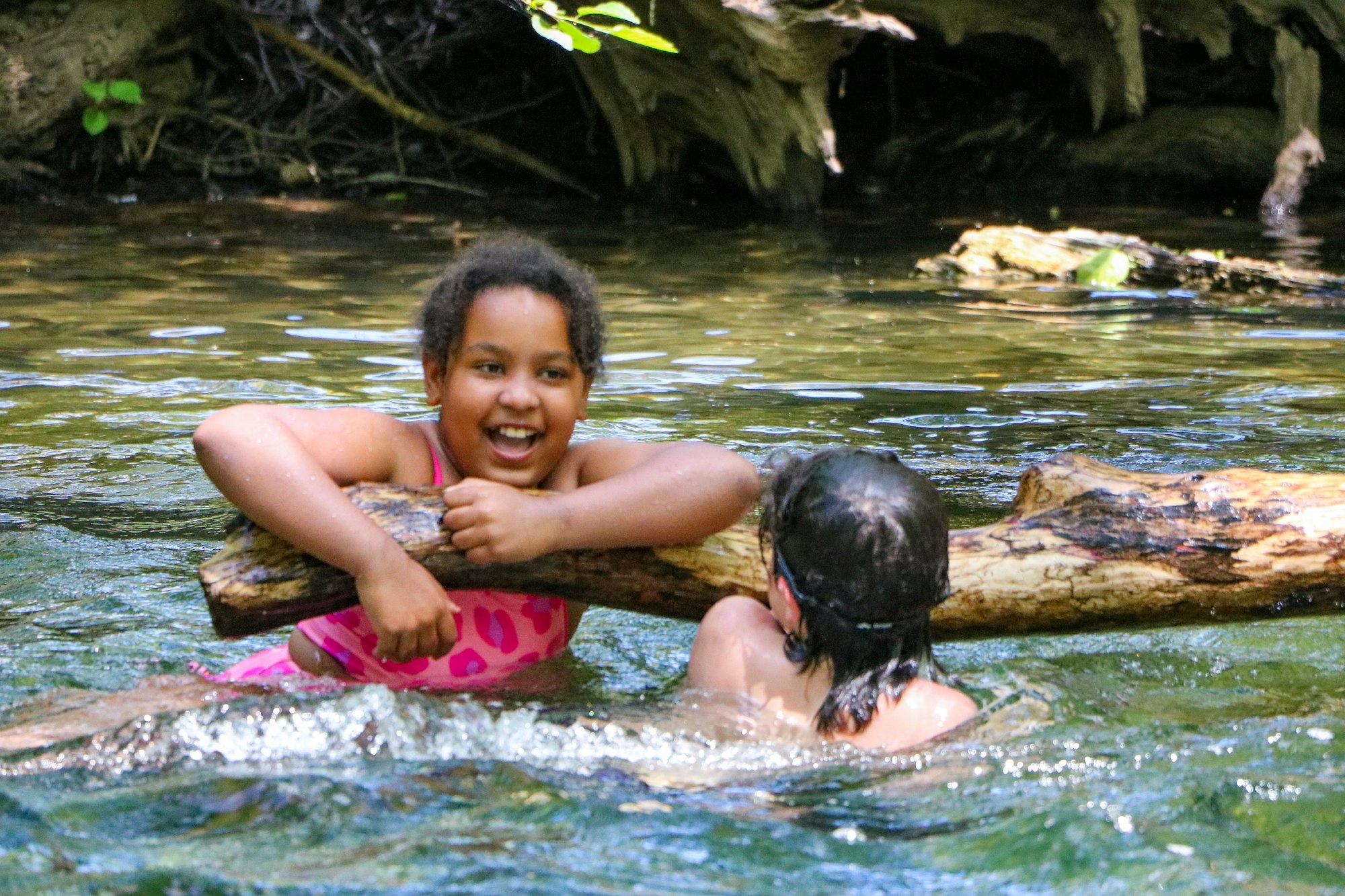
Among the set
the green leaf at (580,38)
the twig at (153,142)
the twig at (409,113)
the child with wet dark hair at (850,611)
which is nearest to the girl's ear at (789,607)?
the child with wet dark hair at (850,611)

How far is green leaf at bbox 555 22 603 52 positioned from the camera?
103 inches

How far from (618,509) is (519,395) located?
35cm

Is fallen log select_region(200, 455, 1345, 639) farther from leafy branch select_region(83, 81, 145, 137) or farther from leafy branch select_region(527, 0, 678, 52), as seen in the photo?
leafy branch select_region(83, 81, 145, 137)


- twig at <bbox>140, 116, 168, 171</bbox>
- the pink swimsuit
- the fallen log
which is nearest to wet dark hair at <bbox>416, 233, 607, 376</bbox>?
the pink swimsuit

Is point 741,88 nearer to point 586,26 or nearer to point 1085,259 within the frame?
point 1085,259

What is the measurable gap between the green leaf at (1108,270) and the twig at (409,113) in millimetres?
5590

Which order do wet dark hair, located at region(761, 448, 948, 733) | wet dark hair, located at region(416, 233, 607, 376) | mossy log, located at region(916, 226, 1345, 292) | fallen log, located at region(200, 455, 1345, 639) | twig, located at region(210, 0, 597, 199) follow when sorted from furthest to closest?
1. twig, located at region(210, 0, 597, 199)
2. mossy log, located at region(916, 226, 1345, 292)
3. wet dark hair, located at region(416, 233, 607, 376)
4. fallen log, located at region(200, 455, 1345, 639)
5. wet dark hair, located at region(761, 448, 948, 733)

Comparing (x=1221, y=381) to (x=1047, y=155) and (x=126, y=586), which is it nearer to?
(x=126, y=586)

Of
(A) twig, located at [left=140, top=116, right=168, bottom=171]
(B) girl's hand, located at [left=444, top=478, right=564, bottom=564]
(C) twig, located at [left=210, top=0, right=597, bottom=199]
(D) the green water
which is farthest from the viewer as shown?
(A) twig, located at [left=140, top=116, right=168, bottom=171]

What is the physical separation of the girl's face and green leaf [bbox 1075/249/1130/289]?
6.77 meters

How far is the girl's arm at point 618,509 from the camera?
10.4 feet

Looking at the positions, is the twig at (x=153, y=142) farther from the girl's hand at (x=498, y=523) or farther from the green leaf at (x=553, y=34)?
the green leaf at (x=553, y=34)

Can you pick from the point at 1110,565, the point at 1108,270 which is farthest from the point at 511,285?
the point at 1108,270

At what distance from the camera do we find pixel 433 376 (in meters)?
3.62
